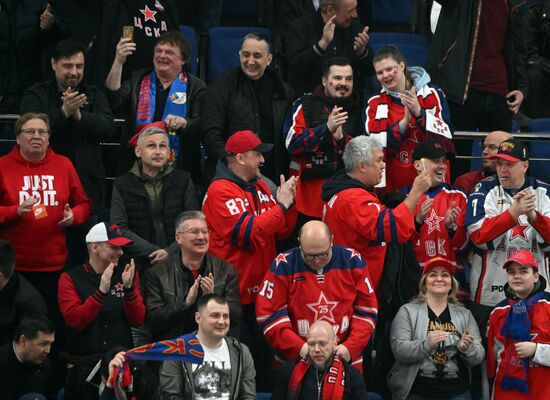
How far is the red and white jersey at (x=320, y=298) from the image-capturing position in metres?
9.36

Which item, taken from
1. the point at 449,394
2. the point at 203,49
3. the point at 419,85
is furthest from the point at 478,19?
the point at 449,394

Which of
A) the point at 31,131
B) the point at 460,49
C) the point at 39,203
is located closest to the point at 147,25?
the point at 31,131

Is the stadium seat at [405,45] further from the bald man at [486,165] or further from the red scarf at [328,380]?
the red scarf at [328,380]

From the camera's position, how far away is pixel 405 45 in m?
12.6

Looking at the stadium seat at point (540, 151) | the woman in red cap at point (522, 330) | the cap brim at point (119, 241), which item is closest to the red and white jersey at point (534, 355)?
the woman in red cap at point (522, 330)

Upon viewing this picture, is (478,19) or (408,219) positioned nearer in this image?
(408,219)

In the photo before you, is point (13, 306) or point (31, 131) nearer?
point (13, 306)

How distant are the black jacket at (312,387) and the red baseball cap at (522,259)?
1.44 metres

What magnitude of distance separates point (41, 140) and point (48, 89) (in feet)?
2.44

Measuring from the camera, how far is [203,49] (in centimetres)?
1256

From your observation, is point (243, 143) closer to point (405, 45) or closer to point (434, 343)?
point (434, 343)

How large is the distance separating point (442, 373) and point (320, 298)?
1.05m

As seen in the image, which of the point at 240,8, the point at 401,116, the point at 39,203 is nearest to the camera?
the point at 39,203

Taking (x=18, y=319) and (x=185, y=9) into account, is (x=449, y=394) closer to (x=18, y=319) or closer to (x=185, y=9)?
(x=18, y=319)
